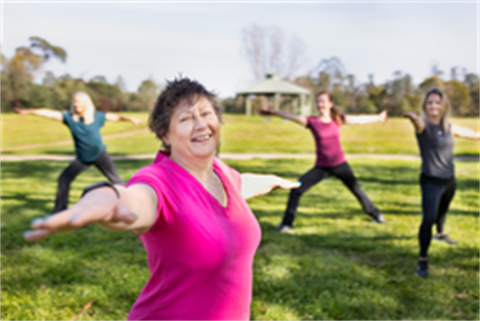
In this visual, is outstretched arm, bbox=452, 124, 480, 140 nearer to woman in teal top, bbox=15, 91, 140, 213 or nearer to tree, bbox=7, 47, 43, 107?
woman in teal top, bbox=15, 91, 140, 213

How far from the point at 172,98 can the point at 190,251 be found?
744mm

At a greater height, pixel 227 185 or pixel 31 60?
pixel 31 60

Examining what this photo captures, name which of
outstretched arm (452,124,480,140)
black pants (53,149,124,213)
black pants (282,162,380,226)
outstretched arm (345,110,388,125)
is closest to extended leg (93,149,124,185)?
black pants (53,149,124,213)

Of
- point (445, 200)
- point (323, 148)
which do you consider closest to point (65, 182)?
point (323, 148)

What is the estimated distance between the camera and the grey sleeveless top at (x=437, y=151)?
171 inches

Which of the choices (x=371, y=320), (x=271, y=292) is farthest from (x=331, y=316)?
(x=271, y=292)

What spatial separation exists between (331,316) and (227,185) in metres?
2.18

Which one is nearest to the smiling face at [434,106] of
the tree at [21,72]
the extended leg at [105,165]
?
the extended leg at [105,165]

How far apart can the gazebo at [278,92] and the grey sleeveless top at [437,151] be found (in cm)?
2136

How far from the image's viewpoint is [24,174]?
10.8 metres

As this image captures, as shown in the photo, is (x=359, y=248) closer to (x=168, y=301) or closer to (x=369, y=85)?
(x=168, y=301)

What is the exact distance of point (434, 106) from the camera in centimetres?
439

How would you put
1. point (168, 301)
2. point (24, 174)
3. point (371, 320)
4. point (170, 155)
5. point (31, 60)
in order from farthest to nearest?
1. point (31, 60)
2. point (24, 174)
3. point (371, 320)
4. point (170, 155)
5. point (168, 301)

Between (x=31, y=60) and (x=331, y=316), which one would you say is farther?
(x=31, y=60)
